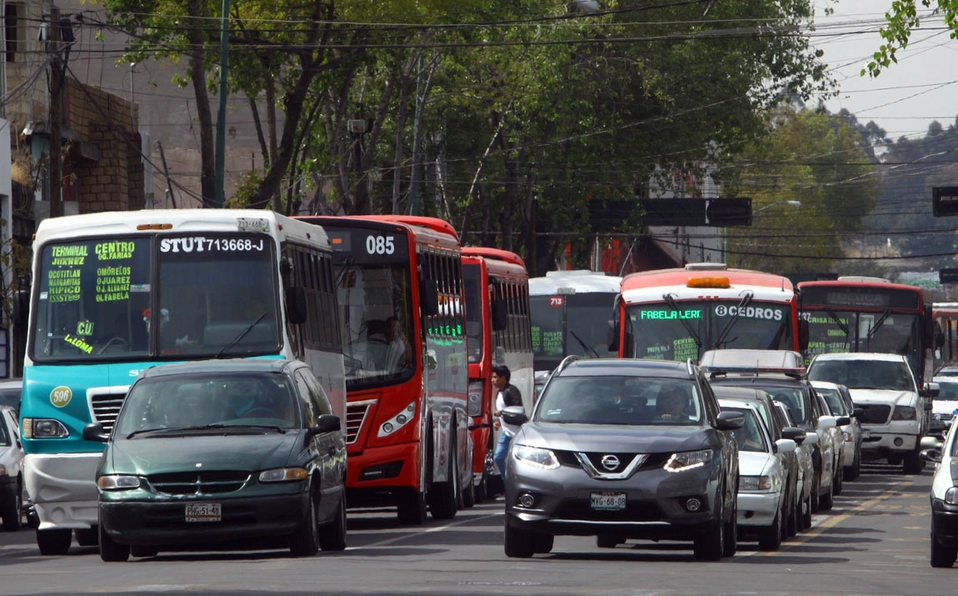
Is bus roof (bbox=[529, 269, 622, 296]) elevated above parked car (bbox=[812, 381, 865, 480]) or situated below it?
above

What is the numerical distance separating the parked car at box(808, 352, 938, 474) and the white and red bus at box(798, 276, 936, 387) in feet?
7.21

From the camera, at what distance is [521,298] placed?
32156mm

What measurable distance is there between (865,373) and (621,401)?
20.3 m


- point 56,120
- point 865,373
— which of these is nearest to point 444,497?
point 56,120

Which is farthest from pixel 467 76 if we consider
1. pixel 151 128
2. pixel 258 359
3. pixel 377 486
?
pixel 258 359

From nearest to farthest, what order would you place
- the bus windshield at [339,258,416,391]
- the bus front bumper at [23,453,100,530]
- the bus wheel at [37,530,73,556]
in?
1. the bus front bumper at [23,453,100,530]
2. the bus wheel at [37,530,73,556]
3. the bus windshield at [339,258,416,391]

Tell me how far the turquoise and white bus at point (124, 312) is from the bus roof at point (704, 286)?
12.6 metres

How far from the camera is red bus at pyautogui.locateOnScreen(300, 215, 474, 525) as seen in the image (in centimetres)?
2020

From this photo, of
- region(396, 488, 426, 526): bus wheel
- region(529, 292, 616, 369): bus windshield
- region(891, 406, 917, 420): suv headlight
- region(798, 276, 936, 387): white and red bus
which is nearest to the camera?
region(396, 488, 426, 526): bus wheel

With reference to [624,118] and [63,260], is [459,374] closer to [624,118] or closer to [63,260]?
[63,260]

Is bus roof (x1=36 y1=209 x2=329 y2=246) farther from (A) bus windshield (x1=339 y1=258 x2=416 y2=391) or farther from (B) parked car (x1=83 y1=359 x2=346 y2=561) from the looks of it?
(A) bus windshield (x1=339 y1=258 x2=416 y2=391)

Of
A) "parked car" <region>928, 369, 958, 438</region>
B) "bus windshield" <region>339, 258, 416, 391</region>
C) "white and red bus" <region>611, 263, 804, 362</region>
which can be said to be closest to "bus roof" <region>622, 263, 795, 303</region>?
"white and red bus" <region>611, 263, 804, 362</region>

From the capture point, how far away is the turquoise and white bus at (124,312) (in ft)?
55.6

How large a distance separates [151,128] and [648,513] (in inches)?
1879
